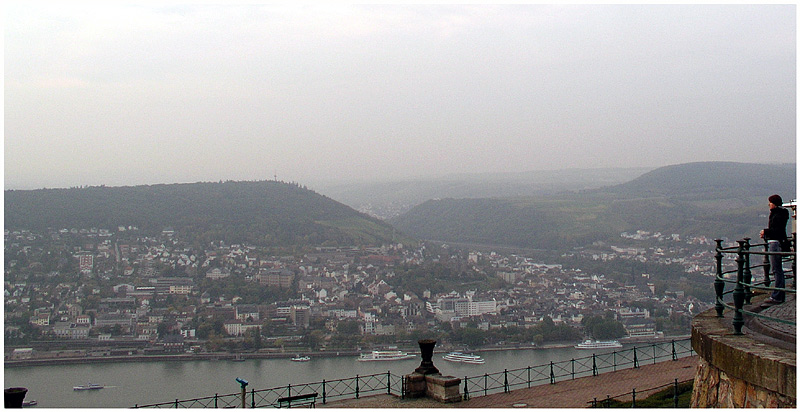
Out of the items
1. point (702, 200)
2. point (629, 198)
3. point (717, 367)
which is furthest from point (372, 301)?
point (629, 198)

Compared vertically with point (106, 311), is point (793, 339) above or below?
above

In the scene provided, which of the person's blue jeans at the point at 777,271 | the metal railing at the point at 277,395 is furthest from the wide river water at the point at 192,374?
the person's blue jeans at the point at 777,271

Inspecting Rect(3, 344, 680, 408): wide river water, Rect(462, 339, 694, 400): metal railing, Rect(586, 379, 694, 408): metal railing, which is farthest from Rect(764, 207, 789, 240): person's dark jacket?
Rect(3, 344, 680, 408): wide river water

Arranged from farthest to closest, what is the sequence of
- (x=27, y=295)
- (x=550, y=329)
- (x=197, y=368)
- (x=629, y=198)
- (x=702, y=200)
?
1. (x=629, y=198)
2. (x=702, y=200)
3. (x=27, y=295)
4. (x=550, y=329)
5. (x=197, y=368)

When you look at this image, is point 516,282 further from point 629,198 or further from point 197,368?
point 629,198

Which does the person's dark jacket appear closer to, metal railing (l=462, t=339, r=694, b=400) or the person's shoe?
the person's shoe

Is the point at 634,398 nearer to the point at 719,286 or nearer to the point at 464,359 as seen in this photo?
the point at 719,286

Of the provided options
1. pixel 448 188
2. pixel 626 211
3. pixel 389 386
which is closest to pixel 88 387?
pixel 389 386
